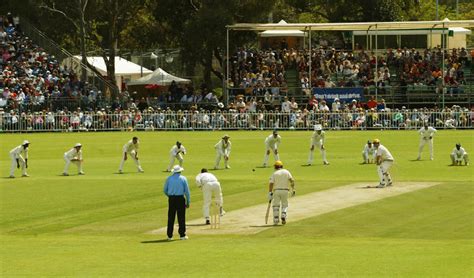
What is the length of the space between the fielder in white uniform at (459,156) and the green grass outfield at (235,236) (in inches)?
33.4

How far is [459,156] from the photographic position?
50.9 m

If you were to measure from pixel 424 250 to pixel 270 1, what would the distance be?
53.5 metres

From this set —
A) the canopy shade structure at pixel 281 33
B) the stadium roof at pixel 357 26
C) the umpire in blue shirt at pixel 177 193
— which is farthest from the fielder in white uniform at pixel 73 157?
the canopy shade structure at pixel 281 33

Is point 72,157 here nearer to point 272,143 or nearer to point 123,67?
point 272,143

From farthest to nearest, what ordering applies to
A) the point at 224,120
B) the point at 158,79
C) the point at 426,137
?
the point at 158,79
the point at 224,120
the point at 426,137

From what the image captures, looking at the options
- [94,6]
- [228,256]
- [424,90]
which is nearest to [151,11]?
[94,6]

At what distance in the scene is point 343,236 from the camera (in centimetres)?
3216

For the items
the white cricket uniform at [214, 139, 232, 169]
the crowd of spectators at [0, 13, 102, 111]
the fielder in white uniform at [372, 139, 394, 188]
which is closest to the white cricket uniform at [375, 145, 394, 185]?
the fielder in white uniform at [372, 139, 394, 188]

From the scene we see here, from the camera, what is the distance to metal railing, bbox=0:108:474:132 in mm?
68812

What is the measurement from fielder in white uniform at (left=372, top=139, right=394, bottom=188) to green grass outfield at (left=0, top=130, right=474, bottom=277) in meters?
2.05

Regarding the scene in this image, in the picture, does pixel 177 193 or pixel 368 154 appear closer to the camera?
pixel 177 193

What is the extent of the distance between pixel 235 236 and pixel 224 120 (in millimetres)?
39766

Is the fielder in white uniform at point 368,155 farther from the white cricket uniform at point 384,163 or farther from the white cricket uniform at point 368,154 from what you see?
the white cricket uniform at point 384,163

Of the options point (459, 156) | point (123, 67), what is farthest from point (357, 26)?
point (459, 156)
